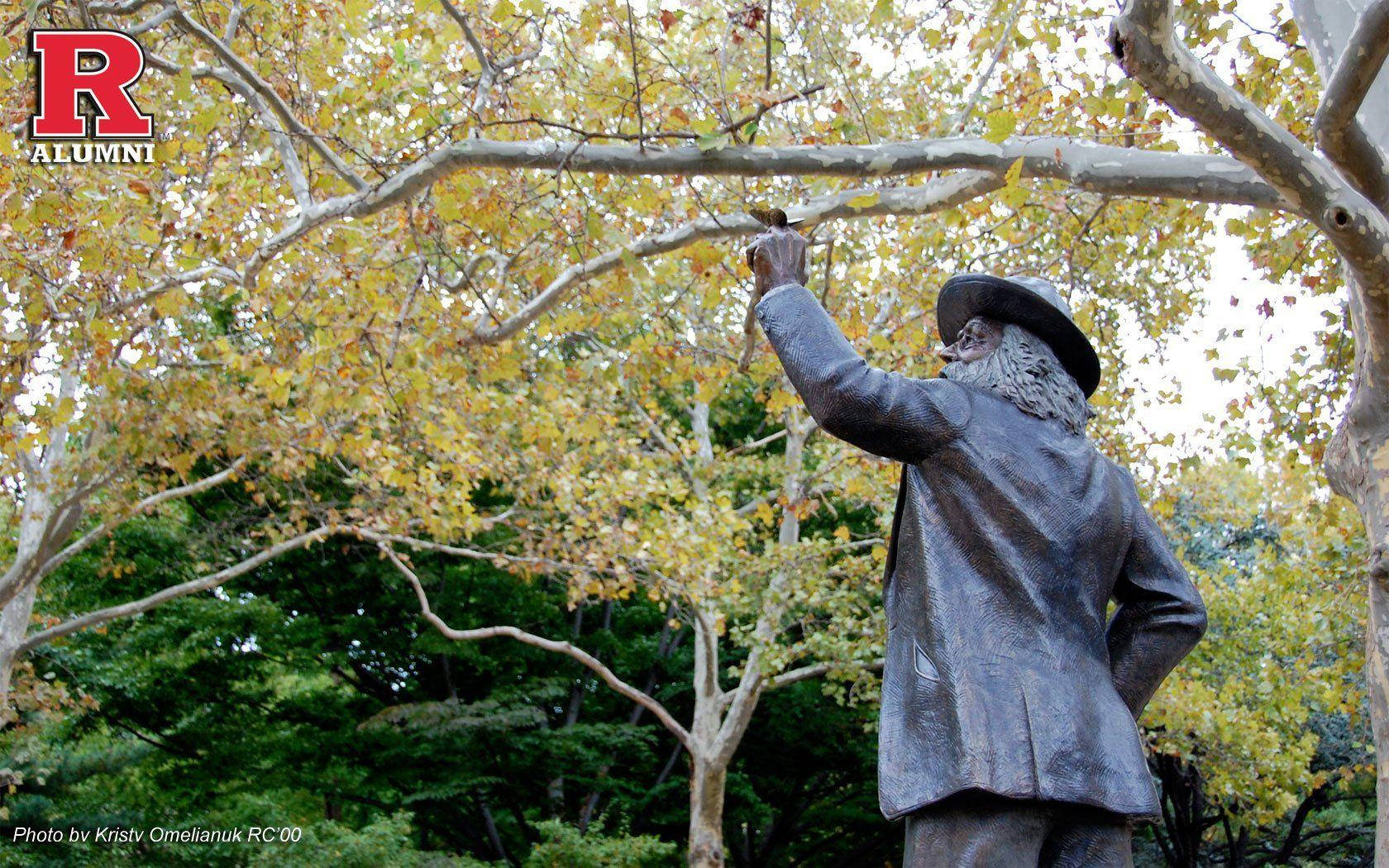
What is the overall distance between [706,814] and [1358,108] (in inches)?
445

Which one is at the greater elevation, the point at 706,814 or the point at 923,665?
the point at 706,814

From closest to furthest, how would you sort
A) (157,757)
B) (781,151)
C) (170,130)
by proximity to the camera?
(781,151), (170,130), (157,757)

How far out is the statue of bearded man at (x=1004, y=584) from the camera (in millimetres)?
2664

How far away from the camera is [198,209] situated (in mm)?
8547

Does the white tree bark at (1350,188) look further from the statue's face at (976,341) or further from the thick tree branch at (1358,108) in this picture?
the statue's face at (976,341)

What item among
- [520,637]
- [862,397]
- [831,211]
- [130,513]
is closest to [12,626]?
[130,513]

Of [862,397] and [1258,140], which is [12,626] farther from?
[862,397]

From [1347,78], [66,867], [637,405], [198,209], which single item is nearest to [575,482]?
[637,405]

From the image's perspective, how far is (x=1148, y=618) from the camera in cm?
308

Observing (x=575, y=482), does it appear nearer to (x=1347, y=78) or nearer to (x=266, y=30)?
(x=266, y=30)

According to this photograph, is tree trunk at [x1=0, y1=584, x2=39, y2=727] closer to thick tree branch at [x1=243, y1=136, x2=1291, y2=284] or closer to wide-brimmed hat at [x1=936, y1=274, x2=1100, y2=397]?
thick tree branch at [x1=243, y1=136, x2=1291, y2=284]

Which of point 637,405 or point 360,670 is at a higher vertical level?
point 637,405

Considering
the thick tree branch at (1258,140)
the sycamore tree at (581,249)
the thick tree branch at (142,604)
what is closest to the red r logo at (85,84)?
the sycamore tree at (581,249)

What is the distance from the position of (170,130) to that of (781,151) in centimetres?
655
